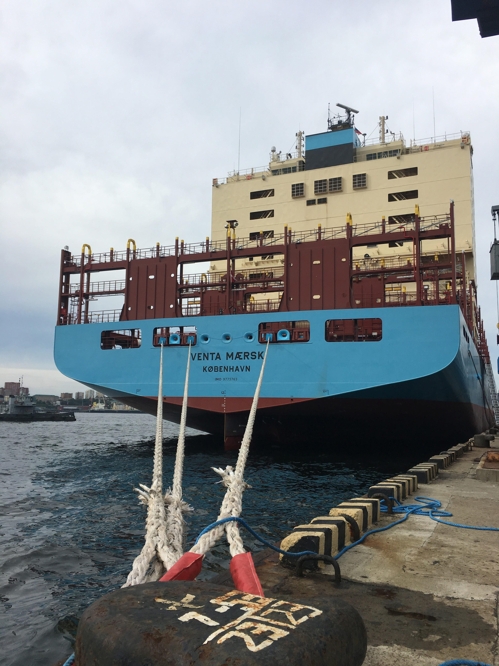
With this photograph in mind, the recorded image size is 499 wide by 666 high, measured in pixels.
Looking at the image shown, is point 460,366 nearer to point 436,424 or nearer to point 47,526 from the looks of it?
point 436,424

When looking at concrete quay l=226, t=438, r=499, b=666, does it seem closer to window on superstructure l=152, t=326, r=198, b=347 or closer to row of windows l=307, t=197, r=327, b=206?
window on superstructure l=152, t=326, r=198, b=347

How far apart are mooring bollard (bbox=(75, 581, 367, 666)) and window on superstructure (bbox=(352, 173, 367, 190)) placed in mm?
22902

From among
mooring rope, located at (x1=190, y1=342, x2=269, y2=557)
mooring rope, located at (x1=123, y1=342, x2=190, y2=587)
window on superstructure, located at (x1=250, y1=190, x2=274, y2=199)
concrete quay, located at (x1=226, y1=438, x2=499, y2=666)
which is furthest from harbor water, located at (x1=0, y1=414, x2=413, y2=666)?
window on superstructure, located at (x1=250, y1=190, x2=274, y2=199)

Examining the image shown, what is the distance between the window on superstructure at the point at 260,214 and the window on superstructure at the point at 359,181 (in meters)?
4.02

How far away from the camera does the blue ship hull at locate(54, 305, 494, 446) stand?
13.9 metres

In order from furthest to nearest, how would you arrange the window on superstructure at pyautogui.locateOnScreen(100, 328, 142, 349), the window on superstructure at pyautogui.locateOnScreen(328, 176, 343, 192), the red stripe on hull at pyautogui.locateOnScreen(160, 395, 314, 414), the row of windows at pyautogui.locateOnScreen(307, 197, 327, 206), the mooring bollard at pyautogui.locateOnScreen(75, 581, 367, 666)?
the row of windows at pyautogui.locateOnScreen(307, 197, 327, 206) < the window on superstructure at pyautogui.locateOnScreen(328, 176, 343, 192) < the window on superstructure at pyautogui.locateOnScreen(100, 328, 142, 349) < the red stripe on hull at pyautogui.locateOnScreen(160, 395, 314, 414) < the mooring bollard at pyautogui.locateOnScreen(75, 581, 367, 666)

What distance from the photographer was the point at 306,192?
23703 mm

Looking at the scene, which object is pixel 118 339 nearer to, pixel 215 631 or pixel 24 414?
pixel 215 631

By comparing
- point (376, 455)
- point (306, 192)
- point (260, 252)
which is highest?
point (306, 192)

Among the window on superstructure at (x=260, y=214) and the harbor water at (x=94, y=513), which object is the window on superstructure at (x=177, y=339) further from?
the window on superstructure at (x=260, y=214)

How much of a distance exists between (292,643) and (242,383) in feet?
44.5

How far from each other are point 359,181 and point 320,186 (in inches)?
71.2

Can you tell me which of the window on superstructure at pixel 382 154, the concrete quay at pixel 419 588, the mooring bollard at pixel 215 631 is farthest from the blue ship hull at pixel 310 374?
the mooring bollard at pixel 215 631

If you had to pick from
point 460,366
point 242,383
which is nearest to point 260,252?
point 242,383
